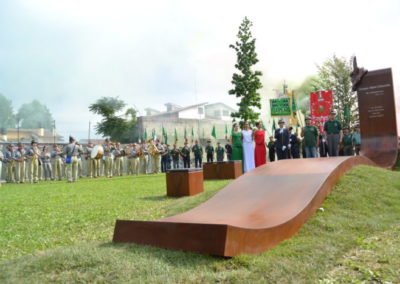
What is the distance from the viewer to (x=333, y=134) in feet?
40.1

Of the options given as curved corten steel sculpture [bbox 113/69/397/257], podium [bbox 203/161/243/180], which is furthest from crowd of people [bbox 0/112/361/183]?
curved corten steel sculpture [bbox 113/69/397/257]

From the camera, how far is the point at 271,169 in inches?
259

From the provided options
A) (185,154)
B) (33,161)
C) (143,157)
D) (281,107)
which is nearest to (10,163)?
(33,161)

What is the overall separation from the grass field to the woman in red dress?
23.3ft

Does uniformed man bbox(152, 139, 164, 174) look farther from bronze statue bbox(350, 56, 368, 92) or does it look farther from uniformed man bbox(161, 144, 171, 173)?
bronze statue bbox(350, 56, 368, 92)

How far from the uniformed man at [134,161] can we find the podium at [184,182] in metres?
12.6

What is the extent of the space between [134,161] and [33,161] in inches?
220

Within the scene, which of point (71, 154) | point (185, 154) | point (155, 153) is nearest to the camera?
point (71, 154)

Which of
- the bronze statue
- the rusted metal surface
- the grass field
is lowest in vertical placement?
the grass field

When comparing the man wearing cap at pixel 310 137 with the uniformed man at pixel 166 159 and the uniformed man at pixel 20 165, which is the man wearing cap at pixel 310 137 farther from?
the uniformed man at pixel 20 165

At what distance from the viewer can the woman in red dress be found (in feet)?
43.6

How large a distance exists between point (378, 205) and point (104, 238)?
3912 mm

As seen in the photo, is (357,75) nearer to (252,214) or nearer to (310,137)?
(310,137)

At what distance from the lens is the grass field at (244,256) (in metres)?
3.12
